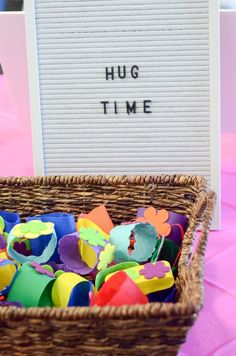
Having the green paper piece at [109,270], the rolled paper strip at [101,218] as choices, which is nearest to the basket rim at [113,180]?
the rolled paper strip at [101,218]

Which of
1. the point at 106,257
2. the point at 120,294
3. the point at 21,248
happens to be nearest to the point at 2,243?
the point at 21,248

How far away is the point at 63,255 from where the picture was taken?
653mm

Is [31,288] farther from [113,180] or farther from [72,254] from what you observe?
[113,180]

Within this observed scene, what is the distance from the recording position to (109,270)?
0.58 metres

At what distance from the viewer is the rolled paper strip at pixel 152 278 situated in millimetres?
526

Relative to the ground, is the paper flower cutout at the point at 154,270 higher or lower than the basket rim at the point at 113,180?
lower

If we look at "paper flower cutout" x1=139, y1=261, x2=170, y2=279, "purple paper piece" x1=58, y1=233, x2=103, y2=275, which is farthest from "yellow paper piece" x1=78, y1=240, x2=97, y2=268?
"paper flower cutout" x1=139, y1=261, x2=170, y2=279

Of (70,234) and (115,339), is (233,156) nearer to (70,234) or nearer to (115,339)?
(70,234)

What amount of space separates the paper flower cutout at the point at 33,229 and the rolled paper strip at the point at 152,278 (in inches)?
5.6

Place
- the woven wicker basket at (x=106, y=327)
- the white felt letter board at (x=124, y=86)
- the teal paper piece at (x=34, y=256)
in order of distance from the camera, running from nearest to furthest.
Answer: the woven wicker basket at (x=106, y=327) < the teal paper piece at (x=34, y=256) < the white felt letter board at (x=124, y=86)

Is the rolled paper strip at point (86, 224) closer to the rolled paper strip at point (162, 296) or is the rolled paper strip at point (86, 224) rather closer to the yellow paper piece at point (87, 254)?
the yellow paper piece at point (87, 254)

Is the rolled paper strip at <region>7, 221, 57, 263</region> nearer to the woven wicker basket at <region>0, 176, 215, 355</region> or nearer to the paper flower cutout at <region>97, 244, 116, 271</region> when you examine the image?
the paper flower cutout at <region>97, 244, 116, 271</region>

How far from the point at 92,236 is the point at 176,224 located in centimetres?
10

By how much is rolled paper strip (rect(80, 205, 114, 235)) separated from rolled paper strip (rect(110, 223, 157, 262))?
5cm
